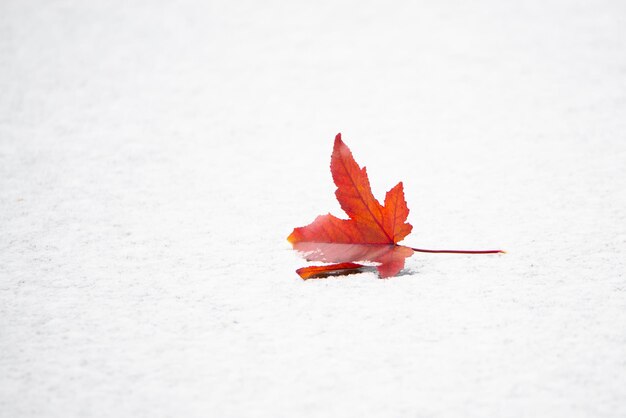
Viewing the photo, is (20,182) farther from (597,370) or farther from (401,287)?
(597,370)

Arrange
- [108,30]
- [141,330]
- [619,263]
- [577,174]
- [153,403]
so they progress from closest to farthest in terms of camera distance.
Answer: [153,403]
[141,330]
[619,263]
[577,174]
[108,30]

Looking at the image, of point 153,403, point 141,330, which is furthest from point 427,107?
point 153,403

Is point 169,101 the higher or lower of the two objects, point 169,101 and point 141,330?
the higher

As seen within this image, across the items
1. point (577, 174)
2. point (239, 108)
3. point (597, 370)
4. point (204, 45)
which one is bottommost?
point (597, 370)

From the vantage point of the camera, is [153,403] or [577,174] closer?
[153,403]
